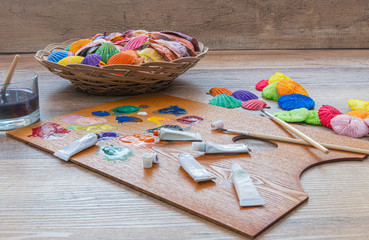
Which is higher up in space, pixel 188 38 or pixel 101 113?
pixel 188 38

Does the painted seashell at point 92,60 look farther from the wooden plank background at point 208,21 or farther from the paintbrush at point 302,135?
the wooden plank background at point 208,21

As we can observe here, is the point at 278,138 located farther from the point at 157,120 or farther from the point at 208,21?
the point at 208,21

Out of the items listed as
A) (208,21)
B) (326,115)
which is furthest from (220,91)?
(208,21)

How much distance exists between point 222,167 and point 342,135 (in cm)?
29

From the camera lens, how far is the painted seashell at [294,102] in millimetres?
918

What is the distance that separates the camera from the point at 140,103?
943 mm

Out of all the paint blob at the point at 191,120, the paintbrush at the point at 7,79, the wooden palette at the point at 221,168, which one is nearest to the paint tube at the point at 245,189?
the wooden palette at the point at 221,168

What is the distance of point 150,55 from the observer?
971mm

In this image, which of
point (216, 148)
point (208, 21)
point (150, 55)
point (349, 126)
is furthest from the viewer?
point (208, 21)

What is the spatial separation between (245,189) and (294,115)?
1.22 feet

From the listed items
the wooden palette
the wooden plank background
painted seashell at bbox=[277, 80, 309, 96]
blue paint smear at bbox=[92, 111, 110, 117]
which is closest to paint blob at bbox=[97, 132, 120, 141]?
the wooden palette

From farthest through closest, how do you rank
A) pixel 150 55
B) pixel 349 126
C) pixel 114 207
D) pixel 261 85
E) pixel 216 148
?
pixel 261 85
pixel 150 55
pixel 349 126
pixel 216 148
pixel 114 207

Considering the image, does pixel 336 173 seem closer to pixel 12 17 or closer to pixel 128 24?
pixel 128 24

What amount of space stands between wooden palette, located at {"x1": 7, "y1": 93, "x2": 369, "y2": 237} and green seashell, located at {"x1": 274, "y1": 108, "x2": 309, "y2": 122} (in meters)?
0.04
